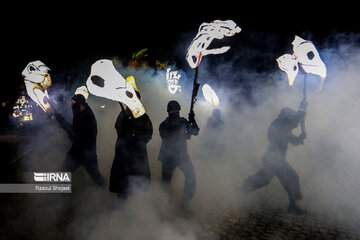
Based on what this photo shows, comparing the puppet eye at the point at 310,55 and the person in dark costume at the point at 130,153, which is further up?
the puppet eye at the point at 310,55

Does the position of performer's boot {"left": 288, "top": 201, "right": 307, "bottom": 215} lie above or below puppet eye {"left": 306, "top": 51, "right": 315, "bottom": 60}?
below

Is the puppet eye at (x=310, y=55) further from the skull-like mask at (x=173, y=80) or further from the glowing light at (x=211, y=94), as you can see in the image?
the skull-like mask at (x=173, y=80)

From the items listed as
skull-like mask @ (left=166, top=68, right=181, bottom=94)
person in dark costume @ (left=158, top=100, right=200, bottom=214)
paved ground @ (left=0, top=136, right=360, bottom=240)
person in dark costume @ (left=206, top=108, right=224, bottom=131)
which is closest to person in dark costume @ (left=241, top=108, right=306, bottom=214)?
paved ground @ (left=0, top=136, right=360, bottom=240)

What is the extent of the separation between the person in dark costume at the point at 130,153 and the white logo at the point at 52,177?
1.42 metres

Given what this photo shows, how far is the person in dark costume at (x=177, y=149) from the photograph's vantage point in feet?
13.8

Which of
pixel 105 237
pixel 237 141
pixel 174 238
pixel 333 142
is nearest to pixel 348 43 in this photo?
pixel 333 142

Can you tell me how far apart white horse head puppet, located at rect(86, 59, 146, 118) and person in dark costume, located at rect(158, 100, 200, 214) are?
131 cm

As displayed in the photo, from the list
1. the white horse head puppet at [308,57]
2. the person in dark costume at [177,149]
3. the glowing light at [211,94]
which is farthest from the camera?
the glowing light at [211,94]

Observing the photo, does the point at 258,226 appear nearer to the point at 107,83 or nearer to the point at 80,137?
the point at 107,83

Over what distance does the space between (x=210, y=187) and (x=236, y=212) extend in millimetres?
1314

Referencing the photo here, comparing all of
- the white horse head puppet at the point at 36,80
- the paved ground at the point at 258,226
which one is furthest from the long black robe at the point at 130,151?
the white horse head puppet at the point at 36,80

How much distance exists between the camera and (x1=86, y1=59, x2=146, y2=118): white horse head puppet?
2.94 meters

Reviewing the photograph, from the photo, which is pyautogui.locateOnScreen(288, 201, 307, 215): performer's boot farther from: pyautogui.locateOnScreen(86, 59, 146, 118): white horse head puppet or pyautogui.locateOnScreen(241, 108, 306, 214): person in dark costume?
pyautogui.locateOnScreen(86, 59, 146, 118): white horse head puppet

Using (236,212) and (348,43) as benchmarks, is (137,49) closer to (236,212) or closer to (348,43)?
(348,43)
